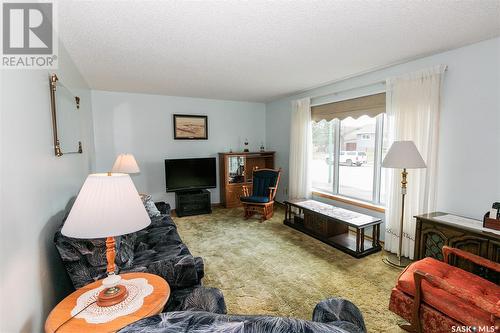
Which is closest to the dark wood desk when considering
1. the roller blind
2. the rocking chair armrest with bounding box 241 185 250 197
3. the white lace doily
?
the rocking chair armrest with bounding box 241 185 250 197

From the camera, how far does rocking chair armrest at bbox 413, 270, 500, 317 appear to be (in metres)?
1.44

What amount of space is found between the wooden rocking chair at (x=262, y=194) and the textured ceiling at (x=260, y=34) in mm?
2106

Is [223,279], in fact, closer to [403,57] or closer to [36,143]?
[36,143]

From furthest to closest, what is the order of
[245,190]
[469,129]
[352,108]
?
[245,190]
[352,108]
[469,129]

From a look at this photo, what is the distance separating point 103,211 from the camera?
3.90 ft

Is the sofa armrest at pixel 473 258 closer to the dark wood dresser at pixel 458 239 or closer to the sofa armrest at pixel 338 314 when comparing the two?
the dark wood dresser at pixel 458 239

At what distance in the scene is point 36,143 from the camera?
59.3 inches

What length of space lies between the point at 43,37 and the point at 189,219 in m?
3.59

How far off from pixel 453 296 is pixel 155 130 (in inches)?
199

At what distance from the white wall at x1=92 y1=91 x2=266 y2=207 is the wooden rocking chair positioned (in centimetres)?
115

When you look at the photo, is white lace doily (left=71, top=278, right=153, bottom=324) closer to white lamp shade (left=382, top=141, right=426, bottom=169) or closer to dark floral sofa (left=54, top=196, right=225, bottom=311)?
dark floral sofa (left=54, top=196, right=225, bottom=311)

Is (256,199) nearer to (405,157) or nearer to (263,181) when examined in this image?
(263,181)

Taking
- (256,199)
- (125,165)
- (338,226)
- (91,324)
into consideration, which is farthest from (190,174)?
(91,324)

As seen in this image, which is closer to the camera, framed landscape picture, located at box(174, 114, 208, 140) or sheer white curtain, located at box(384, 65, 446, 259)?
sheer white curtain, located at box(384, 65, 446, 259)
